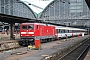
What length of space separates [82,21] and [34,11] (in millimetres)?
24550

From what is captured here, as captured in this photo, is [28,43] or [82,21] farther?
[82,21]

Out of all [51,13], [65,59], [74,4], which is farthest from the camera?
[51,13]

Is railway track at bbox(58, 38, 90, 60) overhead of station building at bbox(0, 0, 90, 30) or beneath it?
beneath

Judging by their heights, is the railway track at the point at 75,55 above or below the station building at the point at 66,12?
below

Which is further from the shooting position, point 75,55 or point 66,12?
point 66,12

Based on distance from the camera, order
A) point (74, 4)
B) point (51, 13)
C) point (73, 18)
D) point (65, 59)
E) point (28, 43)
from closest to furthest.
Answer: point (65, 59)
point (28, 43)
point (73, 18)
point (74, 4)
point (51, 13)

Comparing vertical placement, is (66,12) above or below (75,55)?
above

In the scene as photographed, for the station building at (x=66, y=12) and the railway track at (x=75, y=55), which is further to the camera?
the station building at (x=66, y=12)

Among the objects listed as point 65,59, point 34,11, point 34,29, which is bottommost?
point 65,59

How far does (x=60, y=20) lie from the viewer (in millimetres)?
101625

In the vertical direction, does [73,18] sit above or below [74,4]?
below

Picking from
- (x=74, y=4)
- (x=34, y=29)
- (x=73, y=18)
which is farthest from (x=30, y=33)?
(x=74, y=4)

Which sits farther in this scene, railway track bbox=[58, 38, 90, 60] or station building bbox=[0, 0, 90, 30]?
station building bbox=[0, 0, 90, 30]

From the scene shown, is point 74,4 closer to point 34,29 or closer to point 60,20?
point 60,20
